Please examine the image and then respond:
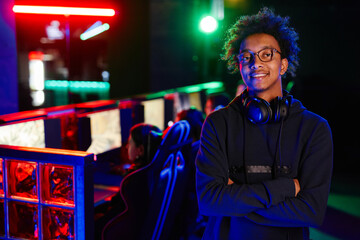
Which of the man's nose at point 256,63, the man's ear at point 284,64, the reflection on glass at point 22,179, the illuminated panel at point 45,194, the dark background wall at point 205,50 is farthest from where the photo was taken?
the dark background wall at point 205,50

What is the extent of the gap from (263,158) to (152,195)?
119 cm

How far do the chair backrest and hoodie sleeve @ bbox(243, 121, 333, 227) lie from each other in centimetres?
111

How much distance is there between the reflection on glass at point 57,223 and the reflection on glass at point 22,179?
0.12m

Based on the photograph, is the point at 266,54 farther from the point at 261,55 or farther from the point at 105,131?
the point at 105,131

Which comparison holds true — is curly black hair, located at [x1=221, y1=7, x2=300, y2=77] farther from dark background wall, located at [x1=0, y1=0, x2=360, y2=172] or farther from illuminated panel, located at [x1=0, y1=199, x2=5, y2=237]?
dark background wall, located at [x1=0, y1=0, x2=360, y2=172]

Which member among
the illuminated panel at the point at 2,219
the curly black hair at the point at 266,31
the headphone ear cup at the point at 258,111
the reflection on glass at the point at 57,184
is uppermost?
the curly black hair at the point at 266,31

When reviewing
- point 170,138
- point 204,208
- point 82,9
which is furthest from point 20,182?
point 82,9

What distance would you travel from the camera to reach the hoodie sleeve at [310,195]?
128cm

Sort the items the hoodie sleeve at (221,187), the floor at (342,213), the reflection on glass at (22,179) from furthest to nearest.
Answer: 1. the floor at (342,213)
2. the reflection on glass at (22,179)
3. the hoodie sleeve at (221,187)

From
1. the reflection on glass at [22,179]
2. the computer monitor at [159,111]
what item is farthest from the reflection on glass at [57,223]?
the computer monitor at [159,111]

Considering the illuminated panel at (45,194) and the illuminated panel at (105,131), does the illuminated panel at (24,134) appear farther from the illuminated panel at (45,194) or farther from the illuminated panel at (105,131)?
the illuminated panel at (105,131)

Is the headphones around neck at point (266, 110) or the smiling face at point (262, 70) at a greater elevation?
the smiling face at point (262, 70)

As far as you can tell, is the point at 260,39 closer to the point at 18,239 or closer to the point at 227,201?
the point at 227,201

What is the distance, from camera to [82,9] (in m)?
3.03
